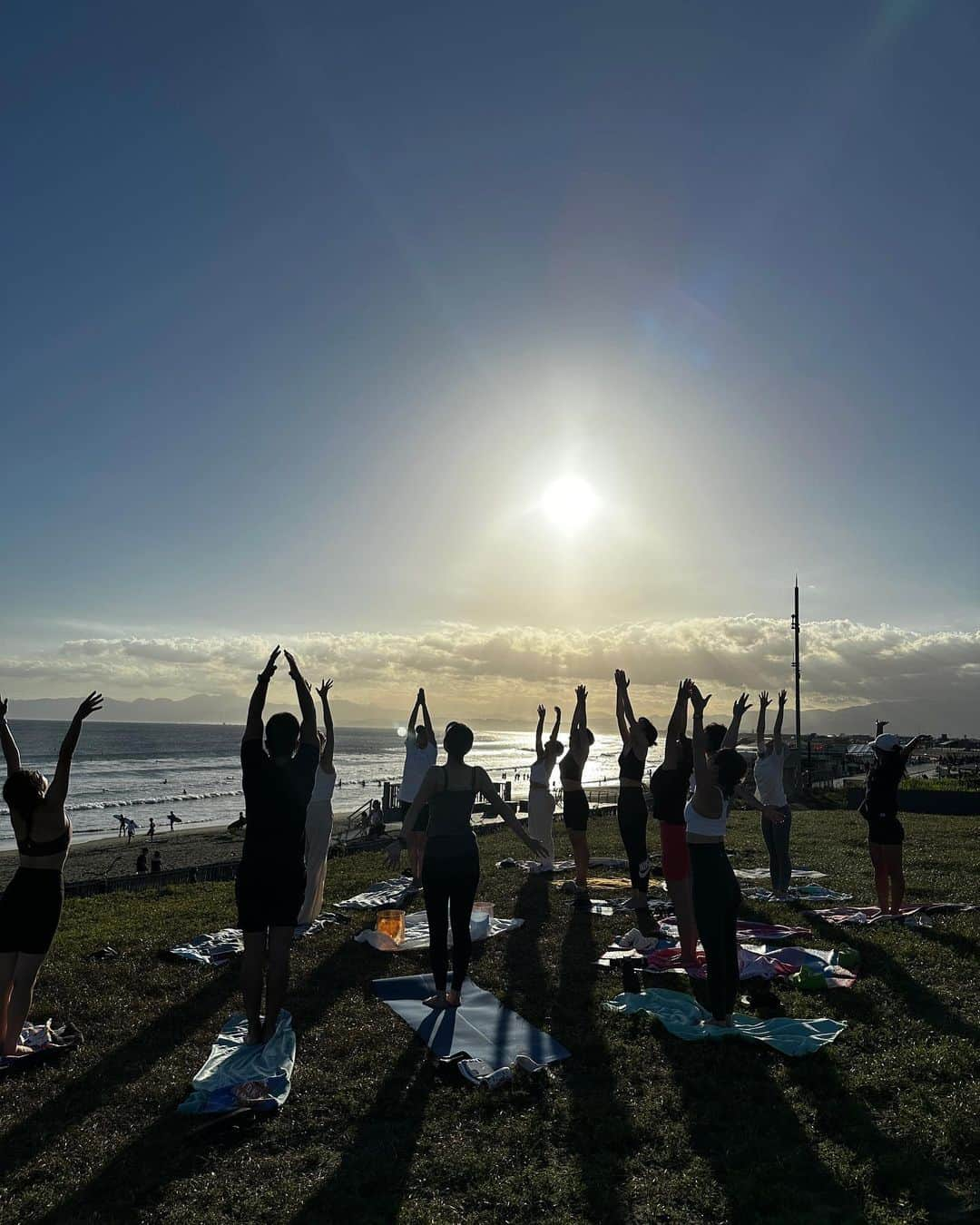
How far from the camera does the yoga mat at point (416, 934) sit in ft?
27.9

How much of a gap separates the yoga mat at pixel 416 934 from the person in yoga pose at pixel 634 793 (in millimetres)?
1609

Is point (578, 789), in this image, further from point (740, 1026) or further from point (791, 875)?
point (740, 1026)

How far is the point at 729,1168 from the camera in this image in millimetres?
4059

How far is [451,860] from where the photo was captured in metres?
6.36

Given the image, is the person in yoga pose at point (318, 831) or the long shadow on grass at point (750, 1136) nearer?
the long shadow on grass at point (750, 1136)

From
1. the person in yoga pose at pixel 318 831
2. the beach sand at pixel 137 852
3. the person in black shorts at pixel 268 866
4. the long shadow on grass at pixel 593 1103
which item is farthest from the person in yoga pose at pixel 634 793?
the beach sand at pixel 137 852

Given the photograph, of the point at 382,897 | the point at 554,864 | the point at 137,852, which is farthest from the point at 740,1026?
the point at 137,852

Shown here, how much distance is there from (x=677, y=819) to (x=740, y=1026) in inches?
92.5

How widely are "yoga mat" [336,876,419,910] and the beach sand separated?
77.9ft

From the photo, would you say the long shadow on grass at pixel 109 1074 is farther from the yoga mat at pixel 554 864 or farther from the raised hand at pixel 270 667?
the yoga mat at pixel 554 864

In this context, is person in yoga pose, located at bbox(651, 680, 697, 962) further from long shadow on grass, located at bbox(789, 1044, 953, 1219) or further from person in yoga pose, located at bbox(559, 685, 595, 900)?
person in yoga pose, located at bbox(559, 685, 595, 900)

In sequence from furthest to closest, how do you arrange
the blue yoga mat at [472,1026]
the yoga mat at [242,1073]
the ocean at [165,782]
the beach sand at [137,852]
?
the ocean at [165,782] < the beach sand at [137,852] < the blue yoga mat at [472,1026] < the yoga mat at [242,1073]

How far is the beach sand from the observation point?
34.7 m

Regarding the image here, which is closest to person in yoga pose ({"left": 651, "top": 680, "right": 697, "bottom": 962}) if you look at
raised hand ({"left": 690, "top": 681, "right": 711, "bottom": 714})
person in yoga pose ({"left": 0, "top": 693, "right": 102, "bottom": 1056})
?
raised hand ({"left": 690, "top": 681, "right": 711, "bottom": 714})
